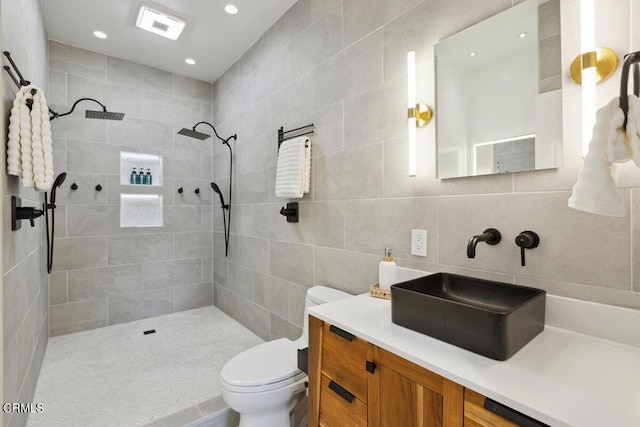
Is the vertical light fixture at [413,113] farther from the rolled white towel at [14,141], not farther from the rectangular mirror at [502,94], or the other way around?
the rolled white towel at [14,141]

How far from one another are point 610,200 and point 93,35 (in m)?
3.68

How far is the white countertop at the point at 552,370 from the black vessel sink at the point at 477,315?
1.1 inches

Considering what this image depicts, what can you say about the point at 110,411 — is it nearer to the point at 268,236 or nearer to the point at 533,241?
the point at 268,236

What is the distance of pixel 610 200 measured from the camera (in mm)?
759

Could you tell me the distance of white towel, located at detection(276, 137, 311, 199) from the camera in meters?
2.09

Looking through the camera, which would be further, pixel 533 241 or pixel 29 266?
pixel 29 266

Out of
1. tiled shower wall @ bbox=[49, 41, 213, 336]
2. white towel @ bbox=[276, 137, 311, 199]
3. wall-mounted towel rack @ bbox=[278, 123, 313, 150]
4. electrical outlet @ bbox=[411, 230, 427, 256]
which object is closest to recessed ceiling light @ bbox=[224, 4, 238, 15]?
wall-mounted towel rack @ bbox=[278, 123, 313, 150]

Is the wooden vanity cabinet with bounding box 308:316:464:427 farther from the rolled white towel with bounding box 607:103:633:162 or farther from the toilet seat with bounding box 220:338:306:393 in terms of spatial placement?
the rolled white towel with bounding box 607:103:633:162

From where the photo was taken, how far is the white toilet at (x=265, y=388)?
1474 mm

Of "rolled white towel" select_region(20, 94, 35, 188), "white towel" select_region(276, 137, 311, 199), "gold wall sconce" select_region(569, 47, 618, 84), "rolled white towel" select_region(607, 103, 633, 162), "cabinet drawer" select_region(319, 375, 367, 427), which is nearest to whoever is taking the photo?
"rolled white towel" select_region(607, 103, 633, 162)

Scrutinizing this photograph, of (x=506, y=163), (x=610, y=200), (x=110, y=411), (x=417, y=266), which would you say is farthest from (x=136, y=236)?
(x=610, y=200)

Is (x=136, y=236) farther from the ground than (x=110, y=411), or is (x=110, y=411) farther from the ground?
(x=136, y=236)

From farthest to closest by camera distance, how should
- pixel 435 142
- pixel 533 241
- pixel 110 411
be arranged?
1. pixel 110 411
2. pixel 435 142
3. pixel 533 241

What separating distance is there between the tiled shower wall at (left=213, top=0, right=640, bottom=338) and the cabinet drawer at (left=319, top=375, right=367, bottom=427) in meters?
0.65
